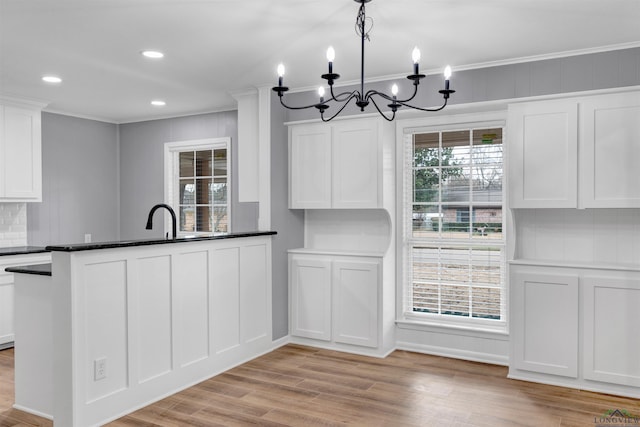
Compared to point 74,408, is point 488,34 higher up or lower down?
higher up

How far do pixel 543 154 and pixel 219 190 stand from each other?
3.66m

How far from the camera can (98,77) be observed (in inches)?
176

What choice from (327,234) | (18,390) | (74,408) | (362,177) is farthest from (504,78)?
(18,390)

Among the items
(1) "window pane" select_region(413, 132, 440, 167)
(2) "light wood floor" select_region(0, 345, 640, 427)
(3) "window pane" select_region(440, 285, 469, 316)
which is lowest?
(2) "light wood floor" select_region(0, 345, 640, 427)

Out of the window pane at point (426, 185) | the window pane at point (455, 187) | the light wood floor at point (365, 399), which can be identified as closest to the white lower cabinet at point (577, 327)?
the light wood floor at point (365, 399)

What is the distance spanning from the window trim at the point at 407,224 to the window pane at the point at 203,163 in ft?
8.30

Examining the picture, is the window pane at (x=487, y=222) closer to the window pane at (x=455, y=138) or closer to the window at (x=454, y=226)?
the window at (x=454, y=226)

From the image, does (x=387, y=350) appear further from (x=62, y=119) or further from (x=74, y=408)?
(x=62, y=119)

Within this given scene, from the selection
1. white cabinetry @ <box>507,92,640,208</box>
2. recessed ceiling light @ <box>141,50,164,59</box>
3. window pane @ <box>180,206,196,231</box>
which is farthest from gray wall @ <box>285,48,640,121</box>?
window pane @ <box>180,206,196,231</box>

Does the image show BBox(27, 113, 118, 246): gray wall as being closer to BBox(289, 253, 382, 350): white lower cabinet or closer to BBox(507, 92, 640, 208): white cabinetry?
BBox(289, 253, 382, 350): white lower cabinet

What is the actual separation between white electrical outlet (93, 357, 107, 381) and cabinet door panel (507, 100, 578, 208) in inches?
124

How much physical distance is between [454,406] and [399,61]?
8.53 feet

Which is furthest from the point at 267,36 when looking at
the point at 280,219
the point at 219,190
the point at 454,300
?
the point at 219,190

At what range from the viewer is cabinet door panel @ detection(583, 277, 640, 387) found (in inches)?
138
